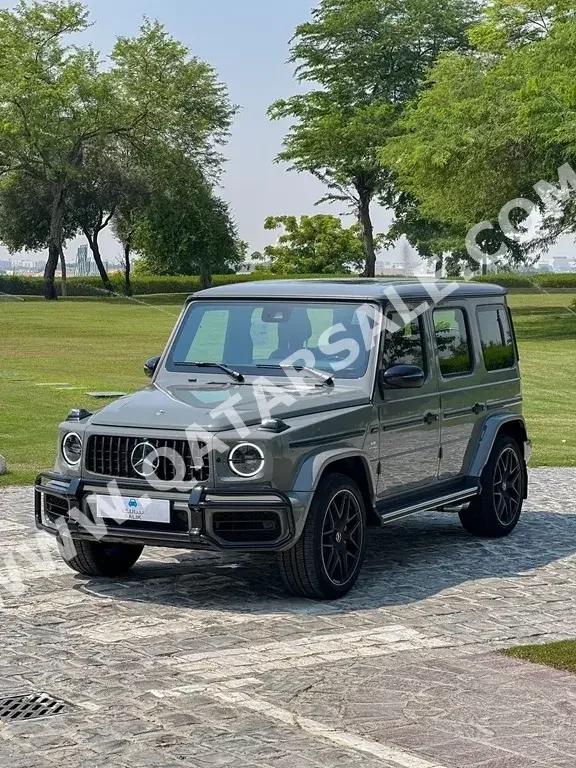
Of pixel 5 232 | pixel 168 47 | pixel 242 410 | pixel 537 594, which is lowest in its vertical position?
pixel 537 594

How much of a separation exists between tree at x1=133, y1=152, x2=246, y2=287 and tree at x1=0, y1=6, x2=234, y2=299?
3.45m

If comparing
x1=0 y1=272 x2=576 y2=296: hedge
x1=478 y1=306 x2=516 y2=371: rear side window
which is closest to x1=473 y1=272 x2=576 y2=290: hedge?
x1=0 y1=272 x2=576 y2=296: hedge

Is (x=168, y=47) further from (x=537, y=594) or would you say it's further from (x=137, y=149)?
(x=537, y=594)

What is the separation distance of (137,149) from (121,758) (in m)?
76.0

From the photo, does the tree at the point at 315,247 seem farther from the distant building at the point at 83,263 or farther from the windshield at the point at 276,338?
the windshield at the point at 276,338

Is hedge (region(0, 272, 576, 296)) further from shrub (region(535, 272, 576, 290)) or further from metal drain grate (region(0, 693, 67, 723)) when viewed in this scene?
metal drain grate (region(0, 693, 67, 723))

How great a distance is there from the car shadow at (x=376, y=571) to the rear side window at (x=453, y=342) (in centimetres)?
138

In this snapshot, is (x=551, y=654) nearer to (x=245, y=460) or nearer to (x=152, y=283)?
(x=245, y=460)

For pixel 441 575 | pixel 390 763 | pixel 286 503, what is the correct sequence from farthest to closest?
pixel 441 575 < pixel 286 503 < pixel 390 763

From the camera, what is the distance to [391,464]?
31.1 feet

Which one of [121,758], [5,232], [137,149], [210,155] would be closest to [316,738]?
[121,758]

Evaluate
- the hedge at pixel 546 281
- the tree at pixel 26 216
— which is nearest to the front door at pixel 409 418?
the tree at pixel 26 216

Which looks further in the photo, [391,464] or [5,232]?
[5,232]

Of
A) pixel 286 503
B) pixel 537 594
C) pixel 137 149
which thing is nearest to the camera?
pixel 286 503
